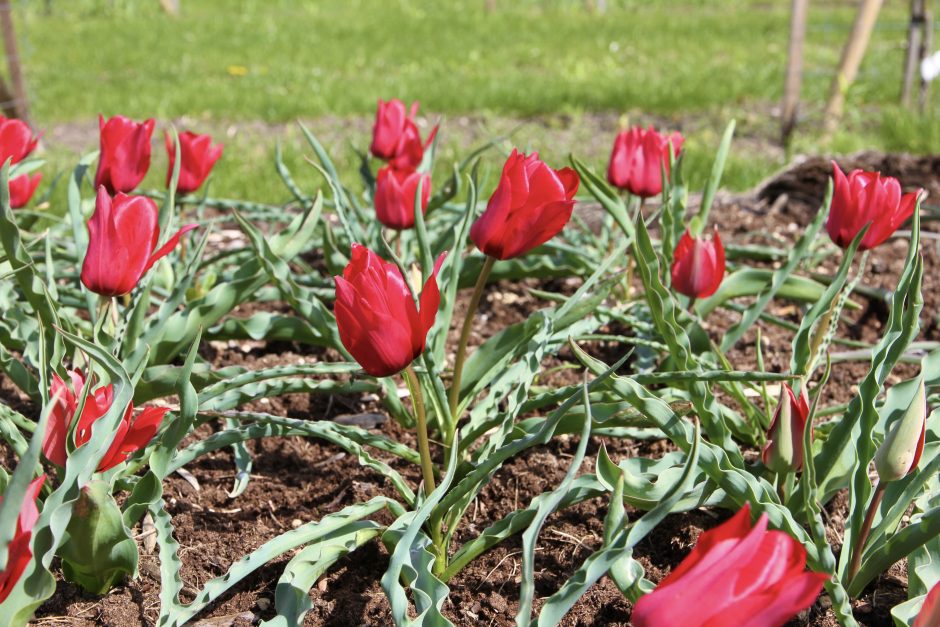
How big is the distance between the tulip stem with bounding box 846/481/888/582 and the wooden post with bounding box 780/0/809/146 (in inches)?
151

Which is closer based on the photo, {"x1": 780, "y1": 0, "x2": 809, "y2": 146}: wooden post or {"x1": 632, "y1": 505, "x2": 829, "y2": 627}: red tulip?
{"x1": 632, "y1": 505, "x2": 829, "y2": 627}: red tulip

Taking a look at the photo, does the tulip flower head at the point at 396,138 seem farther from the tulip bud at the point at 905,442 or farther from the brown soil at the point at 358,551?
the tulip bud at the point at 905,442

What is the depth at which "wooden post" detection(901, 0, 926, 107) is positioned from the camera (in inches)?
198

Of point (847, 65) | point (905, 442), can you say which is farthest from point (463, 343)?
point (847, 65)

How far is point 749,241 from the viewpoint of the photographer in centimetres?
300

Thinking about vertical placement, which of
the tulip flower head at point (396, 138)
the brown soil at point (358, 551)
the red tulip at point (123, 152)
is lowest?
the brown soil at point (358, 551)

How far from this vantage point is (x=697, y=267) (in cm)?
182

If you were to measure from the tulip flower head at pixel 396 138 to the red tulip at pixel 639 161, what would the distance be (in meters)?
0.45

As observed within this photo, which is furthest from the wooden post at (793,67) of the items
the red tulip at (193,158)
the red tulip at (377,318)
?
the red tulip at (377,318)

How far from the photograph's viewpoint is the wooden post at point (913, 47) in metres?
5.04

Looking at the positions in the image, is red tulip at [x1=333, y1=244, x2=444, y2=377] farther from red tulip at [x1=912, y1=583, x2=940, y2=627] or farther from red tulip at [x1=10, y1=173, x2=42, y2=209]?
red tulip at [x1=10, y1=173, x2=42, y2=209]

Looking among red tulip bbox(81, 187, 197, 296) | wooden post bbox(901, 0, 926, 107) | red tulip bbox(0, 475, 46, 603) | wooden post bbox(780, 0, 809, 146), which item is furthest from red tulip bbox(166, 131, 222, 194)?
wooden post bbox(901, 0, 926, 107)

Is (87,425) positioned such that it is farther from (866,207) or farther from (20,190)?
(866,207)

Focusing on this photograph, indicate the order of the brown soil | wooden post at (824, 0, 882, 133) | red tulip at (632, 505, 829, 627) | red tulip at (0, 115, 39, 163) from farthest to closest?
1. wooden post at (824, 0, 882, 133)
2. red tulip at (0, 115, 39, 163)
3. the brown soil
4. red tulip at (632, 505, 829, 627)
